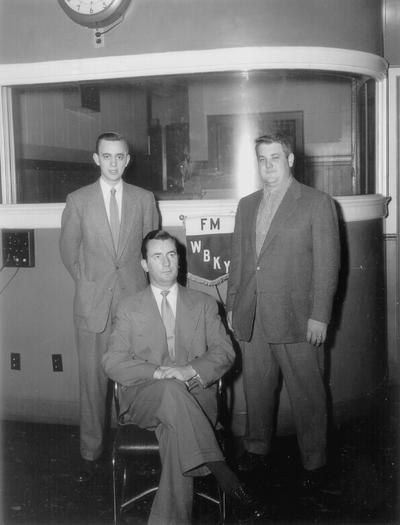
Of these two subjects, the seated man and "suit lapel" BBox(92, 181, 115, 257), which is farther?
"suit lapel" BBox(92, 181, 115, 257)

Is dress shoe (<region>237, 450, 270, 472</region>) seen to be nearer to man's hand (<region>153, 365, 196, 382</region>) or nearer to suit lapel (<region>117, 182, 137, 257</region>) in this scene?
man's hand (<region>153, 365, 196, 382</region>)

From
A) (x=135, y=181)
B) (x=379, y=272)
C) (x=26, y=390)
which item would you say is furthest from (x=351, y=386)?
(x=135, y=181)

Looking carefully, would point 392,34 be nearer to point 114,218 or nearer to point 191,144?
point 191,144

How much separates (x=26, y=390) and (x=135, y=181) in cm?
207

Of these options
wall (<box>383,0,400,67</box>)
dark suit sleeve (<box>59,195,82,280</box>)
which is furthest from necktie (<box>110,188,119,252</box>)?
wall (<box>383,0,400,67</box>)

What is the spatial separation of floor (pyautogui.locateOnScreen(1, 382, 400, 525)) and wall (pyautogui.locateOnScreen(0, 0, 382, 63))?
2211mm

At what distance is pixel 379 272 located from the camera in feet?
12.4

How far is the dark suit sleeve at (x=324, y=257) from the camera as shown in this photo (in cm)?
267

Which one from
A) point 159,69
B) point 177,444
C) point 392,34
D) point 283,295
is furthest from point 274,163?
point 392,34

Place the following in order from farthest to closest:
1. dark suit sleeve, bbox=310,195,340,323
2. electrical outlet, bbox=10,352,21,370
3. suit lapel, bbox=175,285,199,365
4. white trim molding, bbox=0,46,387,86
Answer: electrical outlet, bbox=10,352,21,370 < white trim molding, bbox=0,46,387,86 < dark suit sleeve, bbox=310,195,340,323 < suit lapel, bbox=175,285,199,365

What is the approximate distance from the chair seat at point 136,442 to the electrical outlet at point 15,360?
4.86ft

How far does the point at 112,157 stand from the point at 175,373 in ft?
3.68

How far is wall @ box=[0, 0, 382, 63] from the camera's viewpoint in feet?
10.6

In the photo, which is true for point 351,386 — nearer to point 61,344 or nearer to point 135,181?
point 61,344
